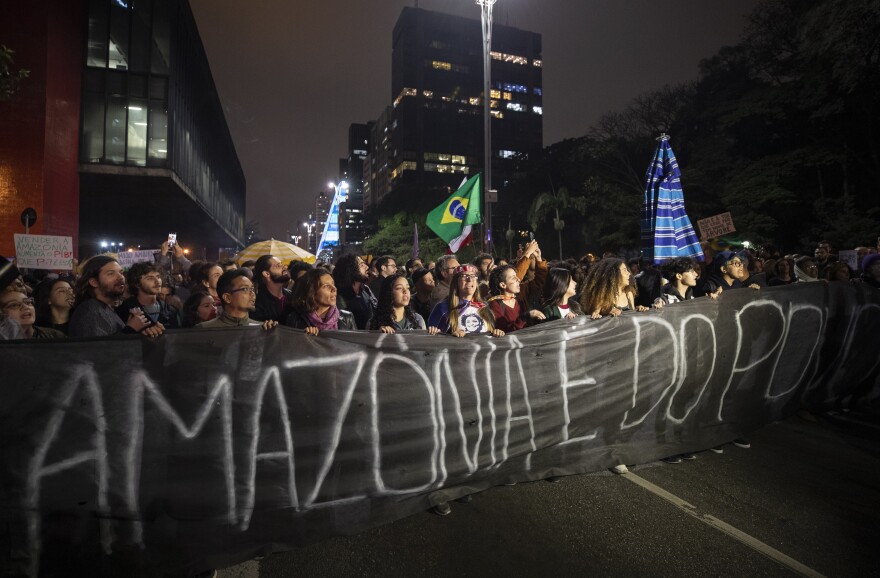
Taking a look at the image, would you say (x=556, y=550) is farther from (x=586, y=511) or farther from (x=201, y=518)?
(x=201, y=518)

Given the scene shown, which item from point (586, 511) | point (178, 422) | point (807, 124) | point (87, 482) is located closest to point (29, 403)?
point (87, 482)

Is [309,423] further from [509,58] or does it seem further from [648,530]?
[509,58]

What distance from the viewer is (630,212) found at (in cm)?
2736

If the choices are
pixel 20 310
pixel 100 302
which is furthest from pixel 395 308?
pixel 20 310

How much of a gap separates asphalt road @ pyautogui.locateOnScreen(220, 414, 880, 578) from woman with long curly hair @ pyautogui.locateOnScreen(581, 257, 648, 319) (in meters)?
1.34

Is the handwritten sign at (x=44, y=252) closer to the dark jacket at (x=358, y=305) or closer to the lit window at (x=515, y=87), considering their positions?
the dark jacket at (x=358, y=305)

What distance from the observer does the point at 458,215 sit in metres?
10.2

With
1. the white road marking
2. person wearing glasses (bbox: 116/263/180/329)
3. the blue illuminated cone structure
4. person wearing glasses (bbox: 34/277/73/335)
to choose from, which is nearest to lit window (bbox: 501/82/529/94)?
the blue illuminated cone structure

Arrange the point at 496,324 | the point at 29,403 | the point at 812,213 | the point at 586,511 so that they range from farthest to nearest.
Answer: the point at 812,213 → the point at 496,324 → the point at 586,511 → the point at 29,403

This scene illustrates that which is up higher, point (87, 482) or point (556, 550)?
point (87, 482)

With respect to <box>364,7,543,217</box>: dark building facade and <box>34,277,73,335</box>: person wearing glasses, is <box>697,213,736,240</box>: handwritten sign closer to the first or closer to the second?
<box>34,277,73,335</box>: person wearing glasses

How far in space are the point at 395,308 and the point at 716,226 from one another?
24.7 feet

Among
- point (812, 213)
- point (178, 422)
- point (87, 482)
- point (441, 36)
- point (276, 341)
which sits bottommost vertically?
point (87, 482)

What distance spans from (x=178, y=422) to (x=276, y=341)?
0.67 meters
